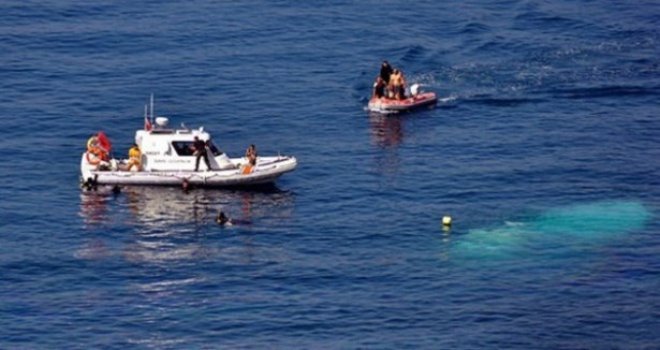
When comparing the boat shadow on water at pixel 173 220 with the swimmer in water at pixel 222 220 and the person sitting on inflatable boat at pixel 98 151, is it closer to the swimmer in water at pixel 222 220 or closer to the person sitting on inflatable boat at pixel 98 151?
the swimmer in water at pixel 222 220

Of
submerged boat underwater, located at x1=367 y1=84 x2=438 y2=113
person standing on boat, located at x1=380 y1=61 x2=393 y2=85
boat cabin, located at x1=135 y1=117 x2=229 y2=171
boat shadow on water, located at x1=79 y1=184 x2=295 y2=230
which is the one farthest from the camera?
person standing on boat, located at x1=380 y1=61 x2=393 y2=85

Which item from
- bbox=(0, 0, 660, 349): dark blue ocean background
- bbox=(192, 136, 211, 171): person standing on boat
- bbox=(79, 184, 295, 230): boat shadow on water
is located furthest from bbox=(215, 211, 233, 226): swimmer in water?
bbox=(192, 136, 211, 171): person standing on boat

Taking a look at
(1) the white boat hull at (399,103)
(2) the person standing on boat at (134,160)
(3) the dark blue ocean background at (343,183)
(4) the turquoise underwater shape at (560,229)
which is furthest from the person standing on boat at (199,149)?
(1) the white boat hull at (399,103)

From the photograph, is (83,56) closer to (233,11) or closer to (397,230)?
(233,11)

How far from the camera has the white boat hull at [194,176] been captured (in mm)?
108750

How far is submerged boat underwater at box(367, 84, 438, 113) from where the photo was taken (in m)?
124

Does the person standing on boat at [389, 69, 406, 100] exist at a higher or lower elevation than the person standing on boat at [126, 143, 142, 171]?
higher

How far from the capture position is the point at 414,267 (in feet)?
317

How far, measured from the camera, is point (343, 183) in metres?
111

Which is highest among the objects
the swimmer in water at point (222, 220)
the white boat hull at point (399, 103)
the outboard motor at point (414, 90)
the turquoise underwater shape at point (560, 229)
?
the outboard motor at point (414, 90)

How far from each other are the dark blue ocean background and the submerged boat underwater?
0.74m

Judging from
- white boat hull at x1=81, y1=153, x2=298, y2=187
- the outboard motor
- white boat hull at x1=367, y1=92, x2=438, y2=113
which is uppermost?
the outboard motor

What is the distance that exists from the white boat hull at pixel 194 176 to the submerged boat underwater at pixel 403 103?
1636 cm

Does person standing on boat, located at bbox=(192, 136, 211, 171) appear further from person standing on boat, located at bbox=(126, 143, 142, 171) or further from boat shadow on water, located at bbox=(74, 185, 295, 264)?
person standing on boat, located at bbox=(126, 143, 142, 171)
